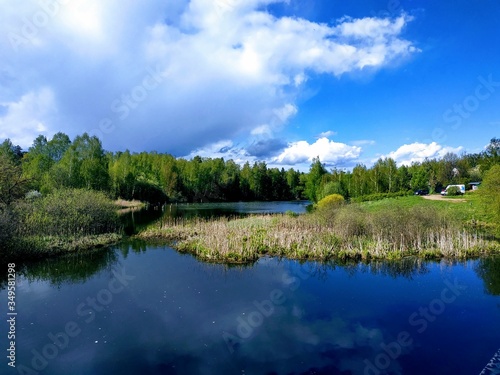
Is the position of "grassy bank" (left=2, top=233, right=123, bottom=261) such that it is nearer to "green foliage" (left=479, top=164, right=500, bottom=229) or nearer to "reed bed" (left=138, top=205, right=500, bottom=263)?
"reed bed" (left=138, top=205, right=500, bottom=263)

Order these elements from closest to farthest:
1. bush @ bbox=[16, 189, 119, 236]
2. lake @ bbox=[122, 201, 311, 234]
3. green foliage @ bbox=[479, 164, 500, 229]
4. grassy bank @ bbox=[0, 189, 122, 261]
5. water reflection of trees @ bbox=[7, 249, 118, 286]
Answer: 1. water reflection of trees @ bbox=[7, 249, 118, 286]
2. grassy bank @ bbox=[0, 189, 122, 261]
3. bush @ bbox=[16, 189, 119, 236]
4. green foliage @ bbox=[479, 164, 500, 229]
5. lake @ bbox=[122, 201, 311, 234]

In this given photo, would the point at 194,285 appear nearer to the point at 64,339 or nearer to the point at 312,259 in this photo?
the point at 64,339

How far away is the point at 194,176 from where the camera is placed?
3575 inches

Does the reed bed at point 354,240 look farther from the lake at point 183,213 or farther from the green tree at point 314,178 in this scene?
the green tree at point 314,178

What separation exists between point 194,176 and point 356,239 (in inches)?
2823

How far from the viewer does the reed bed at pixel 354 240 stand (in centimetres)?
2052

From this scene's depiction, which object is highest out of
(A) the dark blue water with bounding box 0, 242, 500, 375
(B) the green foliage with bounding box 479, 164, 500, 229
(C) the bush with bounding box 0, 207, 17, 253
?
(B) the green foliage with bounding box 479, 164, 500, 229

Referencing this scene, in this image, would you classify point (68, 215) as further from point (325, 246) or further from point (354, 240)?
point (354, 240)

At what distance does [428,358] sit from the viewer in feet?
30.6

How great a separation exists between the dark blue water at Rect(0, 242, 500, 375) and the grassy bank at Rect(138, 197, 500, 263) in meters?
1.93

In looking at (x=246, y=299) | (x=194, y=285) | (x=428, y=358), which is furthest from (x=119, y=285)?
(x=428, y=358)

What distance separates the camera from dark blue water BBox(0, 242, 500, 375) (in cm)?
906

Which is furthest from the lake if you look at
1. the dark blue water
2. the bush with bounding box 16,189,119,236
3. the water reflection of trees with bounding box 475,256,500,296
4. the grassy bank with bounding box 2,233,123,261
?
the water reflection of trees with bounding box 475,256,500,296

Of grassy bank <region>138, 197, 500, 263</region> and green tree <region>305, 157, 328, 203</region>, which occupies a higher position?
green tree <region>305, 157, 328, 203</region>
